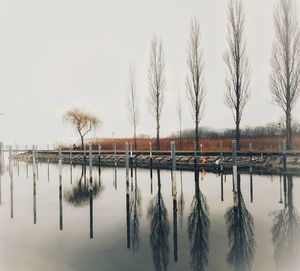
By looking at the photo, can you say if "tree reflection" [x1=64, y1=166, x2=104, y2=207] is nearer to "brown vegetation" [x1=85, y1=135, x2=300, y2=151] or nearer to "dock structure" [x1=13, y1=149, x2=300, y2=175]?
"dock structure" [x1=13, y1=149, x2=300, y2=175]

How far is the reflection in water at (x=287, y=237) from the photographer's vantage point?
9293 mm

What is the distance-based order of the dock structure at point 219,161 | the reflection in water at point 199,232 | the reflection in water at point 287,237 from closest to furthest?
the reflection in water at point 287,237 < the reflection in water at point 199,232 < the dock structure at point 219,161

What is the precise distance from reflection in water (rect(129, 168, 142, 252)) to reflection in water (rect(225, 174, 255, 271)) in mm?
3015

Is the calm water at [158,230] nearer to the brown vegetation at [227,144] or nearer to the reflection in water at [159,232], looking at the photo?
the reflection in water at [159,232]

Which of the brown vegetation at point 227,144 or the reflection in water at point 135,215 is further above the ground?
the brown vegetation at point 227,144

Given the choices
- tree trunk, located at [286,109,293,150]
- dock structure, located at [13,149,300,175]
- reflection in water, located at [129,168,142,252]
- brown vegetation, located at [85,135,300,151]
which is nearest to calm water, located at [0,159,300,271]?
reflection in water, located at [129,168,142,252]

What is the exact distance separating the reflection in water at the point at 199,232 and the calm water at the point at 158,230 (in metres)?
0.03

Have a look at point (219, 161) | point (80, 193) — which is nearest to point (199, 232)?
point (80, 193)

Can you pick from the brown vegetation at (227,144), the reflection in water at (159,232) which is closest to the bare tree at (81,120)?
the brown vegetation at (227,144)

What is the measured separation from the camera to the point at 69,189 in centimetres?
2522

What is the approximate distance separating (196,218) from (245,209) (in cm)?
284

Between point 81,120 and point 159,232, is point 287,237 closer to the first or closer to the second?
point 159,232

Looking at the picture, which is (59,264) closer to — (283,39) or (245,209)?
(245,209)

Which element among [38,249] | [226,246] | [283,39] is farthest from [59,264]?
[283,39]
